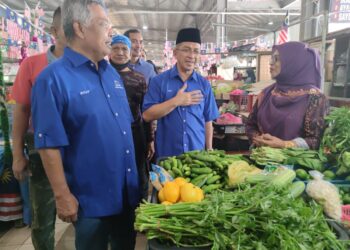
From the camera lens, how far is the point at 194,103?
2434 mm

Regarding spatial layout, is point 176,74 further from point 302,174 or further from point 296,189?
point 296,189

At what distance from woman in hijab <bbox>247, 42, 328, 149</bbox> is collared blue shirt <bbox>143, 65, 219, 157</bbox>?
1.54 ft

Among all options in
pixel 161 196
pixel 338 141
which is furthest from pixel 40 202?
pixel 338 141

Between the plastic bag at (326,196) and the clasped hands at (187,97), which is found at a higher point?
the clasped hands at (187,97)

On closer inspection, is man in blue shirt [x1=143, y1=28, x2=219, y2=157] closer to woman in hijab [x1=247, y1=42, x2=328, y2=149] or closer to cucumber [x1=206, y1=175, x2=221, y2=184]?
woman in hijab [x1=247, y1=42, x2=328, y2=149]

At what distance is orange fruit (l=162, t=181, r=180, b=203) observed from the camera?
1339 mm

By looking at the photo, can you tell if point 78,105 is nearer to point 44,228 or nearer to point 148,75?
point 44,228

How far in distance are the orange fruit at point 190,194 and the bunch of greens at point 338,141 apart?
0.90m

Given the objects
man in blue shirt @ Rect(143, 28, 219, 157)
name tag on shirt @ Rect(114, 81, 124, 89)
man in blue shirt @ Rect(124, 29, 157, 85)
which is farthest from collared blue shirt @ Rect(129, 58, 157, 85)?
name tag on shirt @ Rect(114, 81, 124, 89)

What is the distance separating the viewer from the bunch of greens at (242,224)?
1022 millimetres

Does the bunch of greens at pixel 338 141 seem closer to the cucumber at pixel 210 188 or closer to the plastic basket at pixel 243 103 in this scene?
the cucumber at pixel 210 188

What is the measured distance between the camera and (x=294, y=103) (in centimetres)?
224

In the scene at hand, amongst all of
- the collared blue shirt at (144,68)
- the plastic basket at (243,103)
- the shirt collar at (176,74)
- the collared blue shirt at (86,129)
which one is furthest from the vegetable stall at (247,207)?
the plastic basket at (243,103)

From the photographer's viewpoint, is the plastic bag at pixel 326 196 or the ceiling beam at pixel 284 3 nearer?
the plastic bag at pixel 326 196
